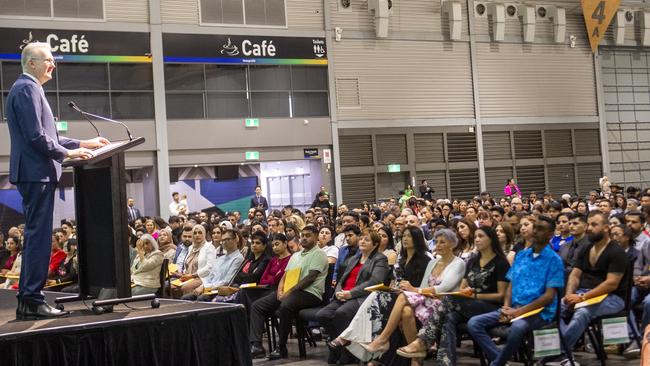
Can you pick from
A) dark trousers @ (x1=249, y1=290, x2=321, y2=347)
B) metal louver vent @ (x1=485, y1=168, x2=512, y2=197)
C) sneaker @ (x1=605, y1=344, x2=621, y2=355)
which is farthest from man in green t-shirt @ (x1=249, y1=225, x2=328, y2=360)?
metal louver vent @ (x1=485, y1=168, x2=512, y2=197)

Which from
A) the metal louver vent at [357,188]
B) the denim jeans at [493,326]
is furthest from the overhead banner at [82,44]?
the denim jeans at [493,326]

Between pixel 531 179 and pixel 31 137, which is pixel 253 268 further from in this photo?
pixel 531 179

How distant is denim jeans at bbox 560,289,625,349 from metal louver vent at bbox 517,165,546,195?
63.2ft

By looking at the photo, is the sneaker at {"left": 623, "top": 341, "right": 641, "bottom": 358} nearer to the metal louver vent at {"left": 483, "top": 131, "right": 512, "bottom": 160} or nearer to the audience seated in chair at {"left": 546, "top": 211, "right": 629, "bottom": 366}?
the audience seated in chair at {"left": 546, "top": 211, "right": 629, "bottom": 366}

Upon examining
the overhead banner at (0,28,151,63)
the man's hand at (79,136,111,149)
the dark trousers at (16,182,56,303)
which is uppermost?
the overhead banner at (0,28,151,63)

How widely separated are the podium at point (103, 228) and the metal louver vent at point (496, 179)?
21182 mm

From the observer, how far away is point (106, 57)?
20562 mm

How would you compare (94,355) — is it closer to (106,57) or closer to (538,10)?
(106,57)

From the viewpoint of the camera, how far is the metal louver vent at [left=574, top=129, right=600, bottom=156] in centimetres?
2711

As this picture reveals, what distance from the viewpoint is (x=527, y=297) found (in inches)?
272

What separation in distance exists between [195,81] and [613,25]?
14282mm

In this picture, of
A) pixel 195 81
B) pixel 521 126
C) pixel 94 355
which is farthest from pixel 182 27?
pixel 94 355

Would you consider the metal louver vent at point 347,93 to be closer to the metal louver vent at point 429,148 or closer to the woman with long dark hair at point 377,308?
the metal louver vent at point 429,148

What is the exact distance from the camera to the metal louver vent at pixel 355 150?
23531 mm
